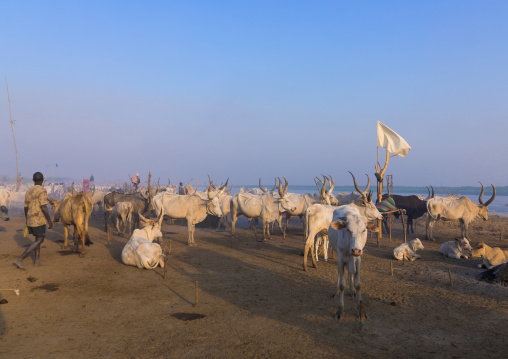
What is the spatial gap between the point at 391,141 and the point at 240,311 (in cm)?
1124

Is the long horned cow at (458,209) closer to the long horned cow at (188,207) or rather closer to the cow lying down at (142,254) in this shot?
the long horned cow at (188,207)

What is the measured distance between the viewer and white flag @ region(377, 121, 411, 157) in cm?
1480

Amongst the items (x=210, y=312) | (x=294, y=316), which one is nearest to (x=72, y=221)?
(x=210, y=312)

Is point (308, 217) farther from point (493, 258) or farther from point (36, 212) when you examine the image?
point (36, 212)

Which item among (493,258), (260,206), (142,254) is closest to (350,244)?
(142,254)

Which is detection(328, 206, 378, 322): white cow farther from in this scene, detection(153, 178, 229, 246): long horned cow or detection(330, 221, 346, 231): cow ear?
detection(153, 178, 229, 246): long horned cow

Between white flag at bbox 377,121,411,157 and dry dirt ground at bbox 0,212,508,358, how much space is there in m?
5.22

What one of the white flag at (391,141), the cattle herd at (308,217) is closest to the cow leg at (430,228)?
the cattle herd at (308,217)

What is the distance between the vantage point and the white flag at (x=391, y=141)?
48.6ft

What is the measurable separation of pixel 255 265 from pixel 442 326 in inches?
229

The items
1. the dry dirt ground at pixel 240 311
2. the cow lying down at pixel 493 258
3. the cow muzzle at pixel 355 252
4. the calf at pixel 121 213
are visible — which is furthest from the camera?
the calf at pixel 121 213

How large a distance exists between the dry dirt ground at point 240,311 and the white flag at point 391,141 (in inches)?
206

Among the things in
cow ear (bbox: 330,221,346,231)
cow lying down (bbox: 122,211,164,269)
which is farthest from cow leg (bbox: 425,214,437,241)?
cow lying down (bbox: 122,211,164,269)

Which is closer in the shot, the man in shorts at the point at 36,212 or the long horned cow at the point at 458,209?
the man in shorts at the point at 36,212
